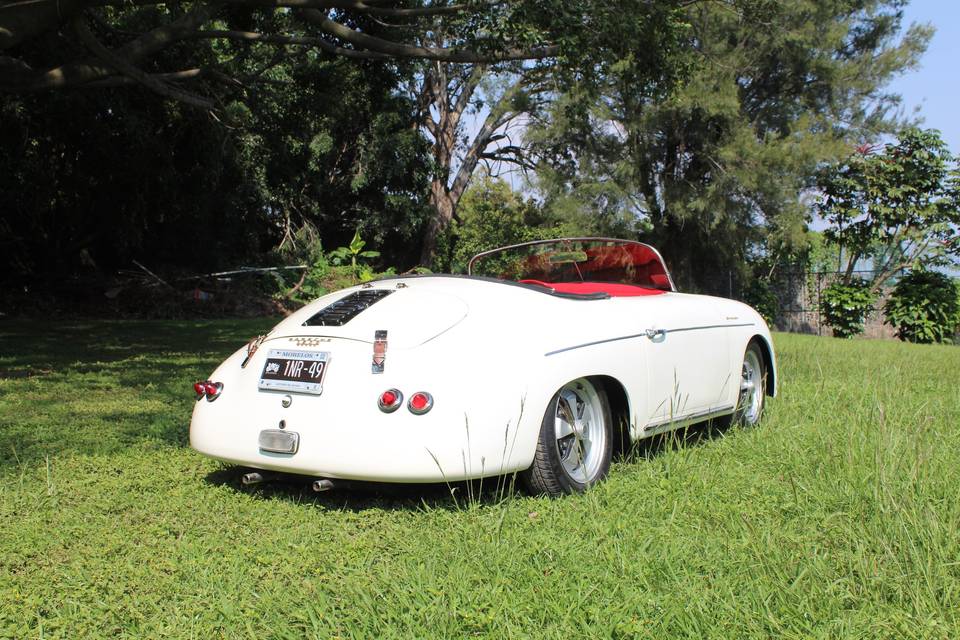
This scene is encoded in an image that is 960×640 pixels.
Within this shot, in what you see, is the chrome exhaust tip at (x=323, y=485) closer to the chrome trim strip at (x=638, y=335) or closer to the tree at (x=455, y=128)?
the chrome trim strip at (x=638, y=335)

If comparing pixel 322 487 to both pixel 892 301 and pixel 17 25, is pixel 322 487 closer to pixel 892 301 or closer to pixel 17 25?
pixel 17 25

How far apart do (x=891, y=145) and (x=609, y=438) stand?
19.8 meters

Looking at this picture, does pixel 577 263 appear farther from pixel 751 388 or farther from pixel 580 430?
pixel 580 430

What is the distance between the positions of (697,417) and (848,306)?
16.2 metres

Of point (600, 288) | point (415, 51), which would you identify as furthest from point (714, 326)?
point (415, 51)

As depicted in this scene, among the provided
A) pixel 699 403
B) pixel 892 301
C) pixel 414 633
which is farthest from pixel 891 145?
pixel 414 633

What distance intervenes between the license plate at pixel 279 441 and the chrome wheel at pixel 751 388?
125 inches

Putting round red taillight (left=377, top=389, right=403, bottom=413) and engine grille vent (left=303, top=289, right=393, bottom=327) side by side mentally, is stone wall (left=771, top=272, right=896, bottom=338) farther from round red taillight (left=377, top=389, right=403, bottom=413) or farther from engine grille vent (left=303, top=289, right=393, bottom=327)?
round red taillight (left=377, top=389, right=403, bottom=413)

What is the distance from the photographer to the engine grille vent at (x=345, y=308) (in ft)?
13.4

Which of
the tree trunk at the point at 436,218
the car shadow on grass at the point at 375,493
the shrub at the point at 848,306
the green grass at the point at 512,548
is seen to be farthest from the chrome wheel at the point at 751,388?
the tree trunk at the point at 436,218

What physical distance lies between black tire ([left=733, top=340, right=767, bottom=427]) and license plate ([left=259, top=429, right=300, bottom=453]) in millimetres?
3130

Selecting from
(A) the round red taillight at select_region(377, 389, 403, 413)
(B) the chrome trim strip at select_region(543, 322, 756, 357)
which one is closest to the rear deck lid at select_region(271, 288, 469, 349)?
(A) the round red taillight at select_region(377, 389, 403, 413)

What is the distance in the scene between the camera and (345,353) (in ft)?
12.4

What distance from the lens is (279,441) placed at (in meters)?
3.74
